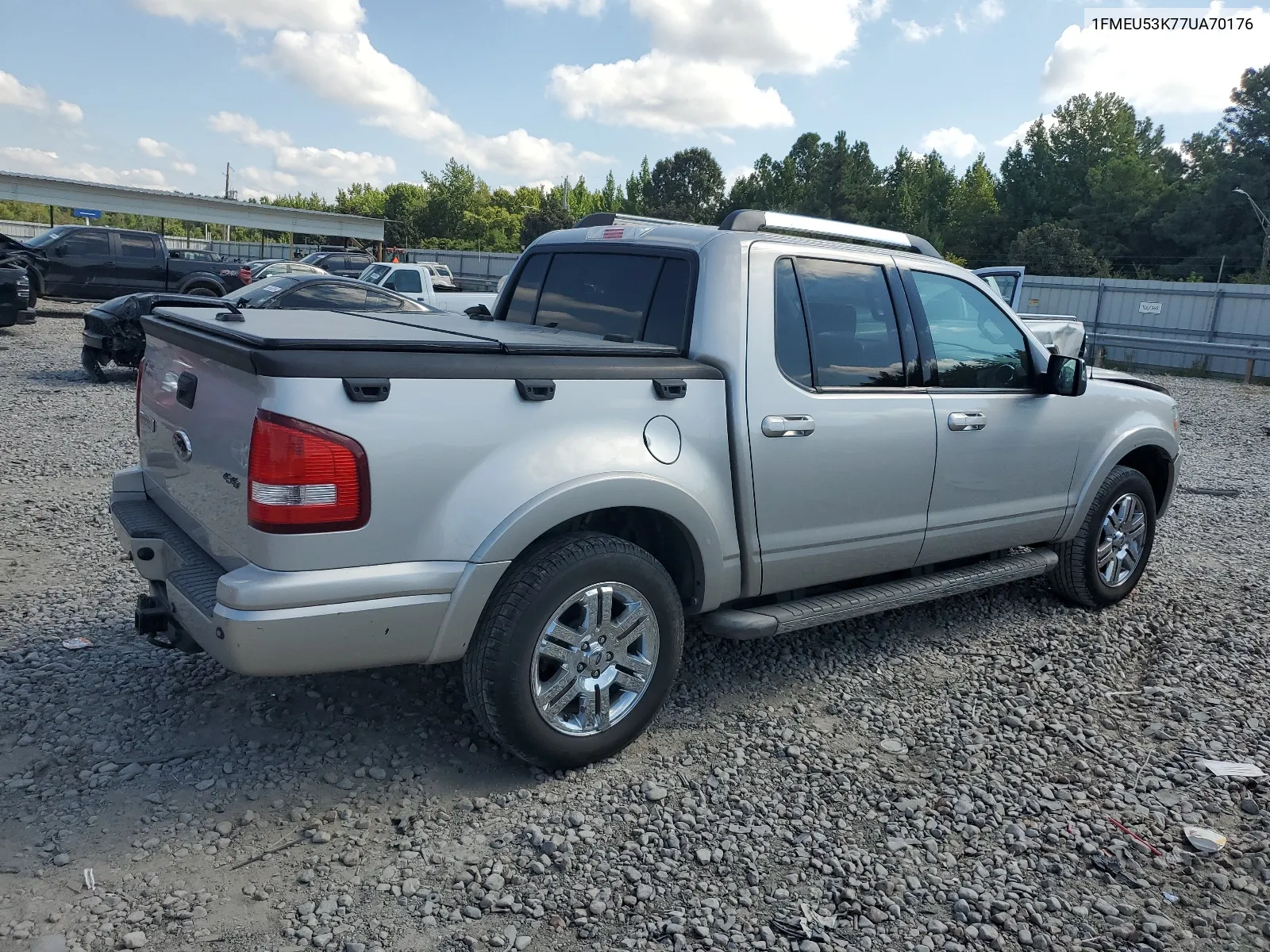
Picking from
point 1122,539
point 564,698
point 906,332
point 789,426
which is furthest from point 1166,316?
point 564,698

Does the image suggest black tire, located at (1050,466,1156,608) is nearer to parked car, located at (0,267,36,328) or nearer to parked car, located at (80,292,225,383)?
parked car, located at (80,292,225,383)

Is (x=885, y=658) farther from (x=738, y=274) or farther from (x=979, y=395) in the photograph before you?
(x=738, y=274)

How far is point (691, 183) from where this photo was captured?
308 feet

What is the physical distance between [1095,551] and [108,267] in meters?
21.3

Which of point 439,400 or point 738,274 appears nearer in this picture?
point 439,400

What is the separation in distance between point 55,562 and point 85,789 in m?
2.73

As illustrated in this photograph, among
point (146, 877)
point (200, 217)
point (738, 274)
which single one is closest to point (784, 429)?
point (738, 274)

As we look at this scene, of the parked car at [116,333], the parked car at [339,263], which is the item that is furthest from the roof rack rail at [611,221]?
the parked car at [339,263]

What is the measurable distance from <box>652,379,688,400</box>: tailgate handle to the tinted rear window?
1.19 feet

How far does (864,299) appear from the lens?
4.32 metres

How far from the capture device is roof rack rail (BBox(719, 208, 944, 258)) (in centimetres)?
409

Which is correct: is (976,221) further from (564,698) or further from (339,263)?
(564,698)

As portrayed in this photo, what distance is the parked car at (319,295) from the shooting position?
1190 centimetres

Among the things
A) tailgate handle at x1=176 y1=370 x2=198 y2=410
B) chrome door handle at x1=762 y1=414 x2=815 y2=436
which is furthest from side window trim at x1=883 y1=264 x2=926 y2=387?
tailgate handle at x1=176 y1=370 x2=198 y2=410
